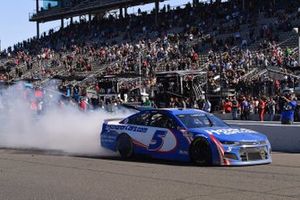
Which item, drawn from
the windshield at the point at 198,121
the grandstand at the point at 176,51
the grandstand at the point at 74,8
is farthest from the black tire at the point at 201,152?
the grandstand at the point at 74,8

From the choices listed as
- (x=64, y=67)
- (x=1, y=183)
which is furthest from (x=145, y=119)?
(x=64, y=67)

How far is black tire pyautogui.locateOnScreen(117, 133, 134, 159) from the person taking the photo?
1369 centimetres

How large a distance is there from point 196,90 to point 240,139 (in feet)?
60.6

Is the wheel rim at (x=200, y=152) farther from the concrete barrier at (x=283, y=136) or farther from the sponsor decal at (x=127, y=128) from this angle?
the concrete barrier at (x=283, y=136)

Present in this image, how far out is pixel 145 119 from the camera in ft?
44.8

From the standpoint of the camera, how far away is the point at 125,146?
13844mm

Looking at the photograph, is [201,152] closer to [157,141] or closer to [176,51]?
[157,141]

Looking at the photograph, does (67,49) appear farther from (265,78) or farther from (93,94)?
(265,78)

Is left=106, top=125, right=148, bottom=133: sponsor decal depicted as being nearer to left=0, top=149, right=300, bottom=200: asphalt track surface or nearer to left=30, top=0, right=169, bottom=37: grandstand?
left=0, top=149, right=300, bottom=200: asphalt track surface

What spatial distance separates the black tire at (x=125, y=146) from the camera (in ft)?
44.9

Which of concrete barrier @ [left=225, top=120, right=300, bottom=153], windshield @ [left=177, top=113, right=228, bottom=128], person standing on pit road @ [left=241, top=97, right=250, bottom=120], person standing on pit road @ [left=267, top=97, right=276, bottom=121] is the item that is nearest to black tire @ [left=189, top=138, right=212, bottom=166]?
windshield @ [left=177, top=113, right=228, bottom=128]

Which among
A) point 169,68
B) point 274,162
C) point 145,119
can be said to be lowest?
point 274,162

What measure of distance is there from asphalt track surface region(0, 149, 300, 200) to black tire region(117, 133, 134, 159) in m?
0.28

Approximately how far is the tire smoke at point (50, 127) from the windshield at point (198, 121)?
9.79 feet
